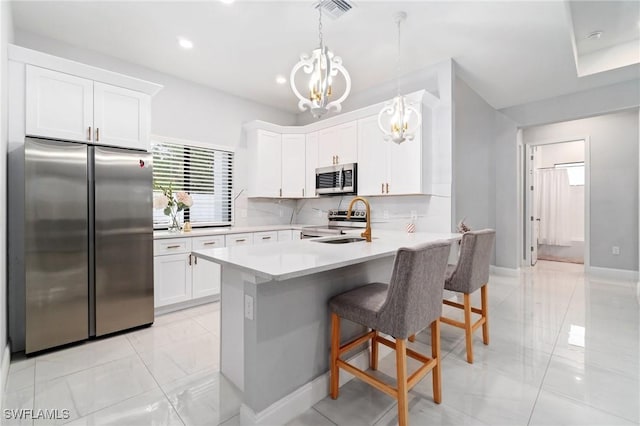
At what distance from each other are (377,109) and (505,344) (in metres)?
2.86

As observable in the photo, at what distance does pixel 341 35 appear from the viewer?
2.94m

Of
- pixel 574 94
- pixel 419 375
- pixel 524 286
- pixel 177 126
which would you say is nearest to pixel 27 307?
pixel 177 126

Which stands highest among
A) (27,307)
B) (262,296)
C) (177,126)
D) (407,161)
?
(177,126)

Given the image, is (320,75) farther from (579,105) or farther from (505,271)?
(505,271)

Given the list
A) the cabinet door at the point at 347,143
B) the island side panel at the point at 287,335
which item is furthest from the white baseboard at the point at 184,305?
the cabinet door at the point at 347,143

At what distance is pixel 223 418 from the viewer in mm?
1654

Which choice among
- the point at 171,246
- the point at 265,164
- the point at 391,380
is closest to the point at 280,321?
the point at 391,380

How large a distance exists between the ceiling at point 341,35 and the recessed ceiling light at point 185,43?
49mm

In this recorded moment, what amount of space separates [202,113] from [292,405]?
3.81m

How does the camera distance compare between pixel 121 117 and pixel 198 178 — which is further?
pixel 198 178

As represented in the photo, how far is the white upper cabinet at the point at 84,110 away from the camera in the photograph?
2.40m

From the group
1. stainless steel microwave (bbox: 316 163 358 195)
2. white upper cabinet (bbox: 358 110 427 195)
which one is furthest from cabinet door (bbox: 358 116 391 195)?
stainless steel microwave (bbox: 316 163 358 195)

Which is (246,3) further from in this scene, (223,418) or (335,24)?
(223,418)

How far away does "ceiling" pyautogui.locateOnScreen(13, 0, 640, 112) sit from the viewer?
2.54 m
